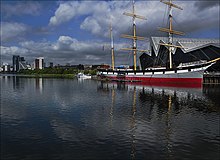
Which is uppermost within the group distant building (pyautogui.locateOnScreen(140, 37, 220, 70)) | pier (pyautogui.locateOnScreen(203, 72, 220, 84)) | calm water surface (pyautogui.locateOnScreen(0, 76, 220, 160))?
distant building (pyautogui.locateOnScreen(140, 37, 220, 70))

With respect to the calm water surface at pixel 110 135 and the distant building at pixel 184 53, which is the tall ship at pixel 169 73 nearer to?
the distant building at pixel 184 53

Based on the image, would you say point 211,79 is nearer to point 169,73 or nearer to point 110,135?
point 169,73

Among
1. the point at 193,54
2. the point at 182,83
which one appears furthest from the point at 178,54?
the point at 182,83

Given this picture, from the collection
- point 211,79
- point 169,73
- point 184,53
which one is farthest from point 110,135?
point 184,53

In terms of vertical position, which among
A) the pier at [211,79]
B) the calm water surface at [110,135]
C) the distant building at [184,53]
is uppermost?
the distant building at [184,53]

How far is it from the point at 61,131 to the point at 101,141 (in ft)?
14.8

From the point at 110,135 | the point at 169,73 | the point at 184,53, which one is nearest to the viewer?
the point at 110,135

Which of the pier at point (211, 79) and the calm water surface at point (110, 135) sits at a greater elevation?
the pier at point (211, 79)

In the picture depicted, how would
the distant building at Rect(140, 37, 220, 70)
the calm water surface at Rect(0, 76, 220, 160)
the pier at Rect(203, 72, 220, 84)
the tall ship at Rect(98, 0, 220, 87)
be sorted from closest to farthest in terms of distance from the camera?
1. the calm water surface at Rect(0, 76, 220, 160)
2. the tall ship at Rect(98, 0, 220, 87)
3. the pier at Rect(203, 72, 220, 84)
4. the distant building at Rect(140, 37, 220, 70)

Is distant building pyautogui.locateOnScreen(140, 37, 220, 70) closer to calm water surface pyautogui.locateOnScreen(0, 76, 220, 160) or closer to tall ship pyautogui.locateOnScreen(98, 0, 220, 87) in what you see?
tall ship pyautogui.locateOnScreen(98, 0, 220, 87)

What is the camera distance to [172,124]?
22.2 meters

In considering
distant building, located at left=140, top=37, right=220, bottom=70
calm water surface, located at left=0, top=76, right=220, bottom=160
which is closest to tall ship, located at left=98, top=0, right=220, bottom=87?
distant building, located at left=140, top=37, right=220, bottom=70

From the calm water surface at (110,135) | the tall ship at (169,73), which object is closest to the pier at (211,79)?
the tall ship at (169,73)

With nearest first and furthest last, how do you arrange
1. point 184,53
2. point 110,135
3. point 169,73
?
point 110,135 → point 169,73 → point 184,53
